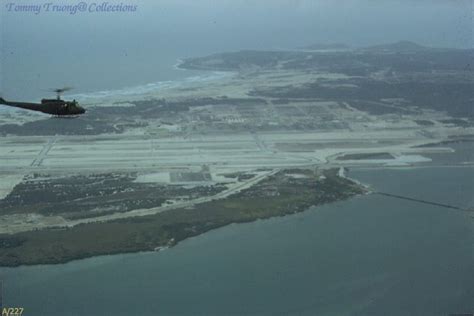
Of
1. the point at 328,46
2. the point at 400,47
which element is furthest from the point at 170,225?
the point at 328,46

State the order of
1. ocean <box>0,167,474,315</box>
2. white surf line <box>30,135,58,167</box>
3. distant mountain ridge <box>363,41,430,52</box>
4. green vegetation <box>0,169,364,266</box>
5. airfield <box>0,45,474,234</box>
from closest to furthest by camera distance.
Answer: ocean <box>0,167,474,315</box> → green vegetation <box>0,169,364,266</box> → airfield <box>0,45,474,234</box> → white surf line <box>30,135,58,167</box> → distant mountain ridge <box>363,41,430,52</box>

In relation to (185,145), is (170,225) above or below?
below

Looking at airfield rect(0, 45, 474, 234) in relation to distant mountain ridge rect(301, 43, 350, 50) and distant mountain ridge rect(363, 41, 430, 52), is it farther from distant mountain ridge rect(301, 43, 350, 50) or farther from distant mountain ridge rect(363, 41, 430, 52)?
distant mountain ridge rect(301, 43, 350, 50)

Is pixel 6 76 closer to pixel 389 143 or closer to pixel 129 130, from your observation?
→ pixel 129 130

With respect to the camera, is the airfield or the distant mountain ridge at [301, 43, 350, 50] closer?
the airfield

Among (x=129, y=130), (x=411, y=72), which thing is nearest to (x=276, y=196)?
(x=129, y=130)

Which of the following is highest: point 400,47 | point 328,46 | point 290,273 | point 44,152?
point 328,46

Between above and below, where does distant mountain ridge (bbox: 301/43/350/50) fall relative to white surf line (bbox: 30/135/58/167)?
above

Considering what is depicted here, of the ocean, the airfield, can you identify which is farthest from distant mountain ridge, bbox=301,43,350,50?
the ocean

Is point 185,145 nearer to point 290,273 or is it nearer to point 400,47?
point 290,273

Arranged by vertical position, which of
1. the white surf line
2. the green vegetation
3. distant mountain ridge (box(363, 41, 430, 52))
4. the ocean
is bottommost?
the ocean
